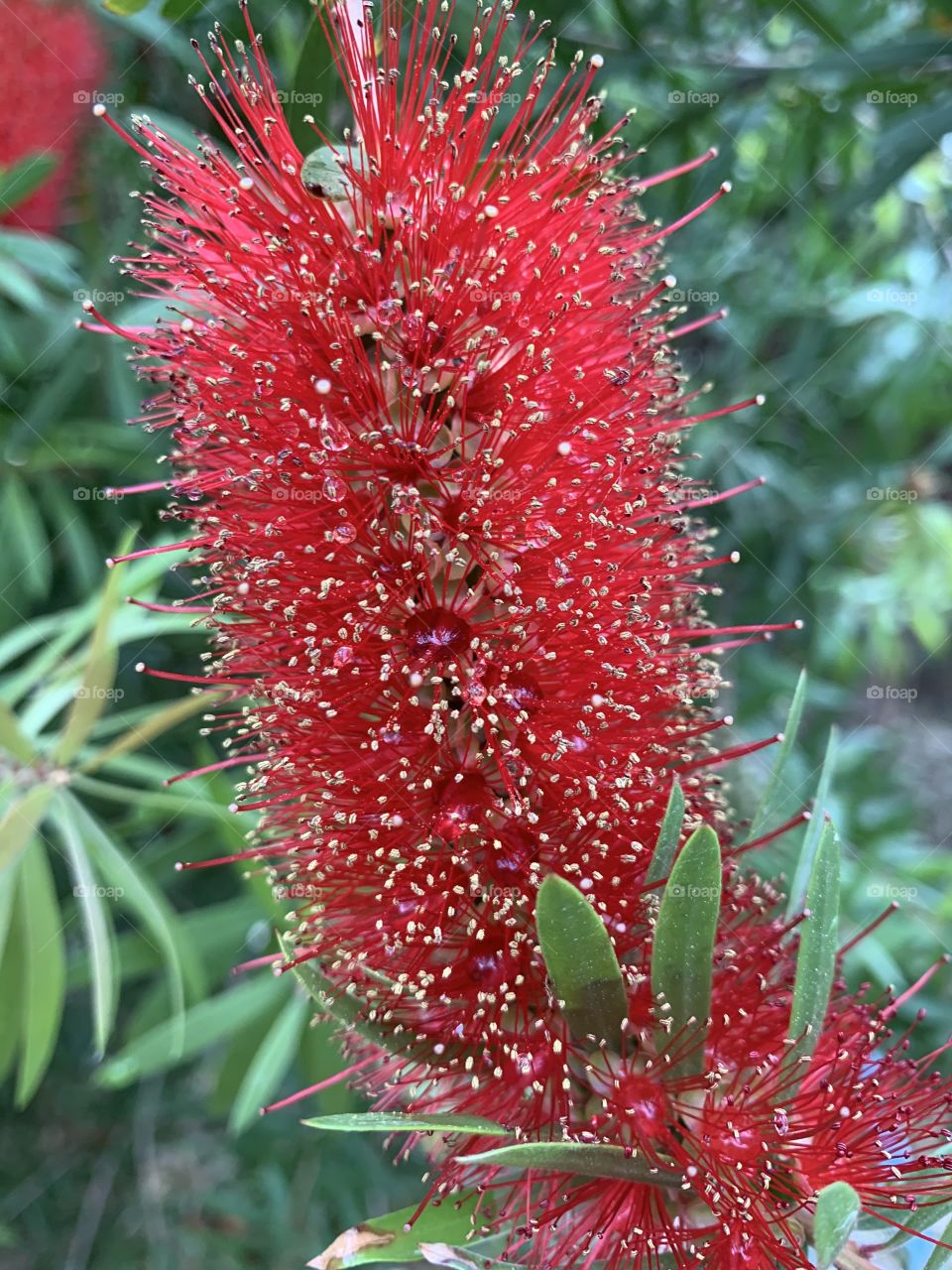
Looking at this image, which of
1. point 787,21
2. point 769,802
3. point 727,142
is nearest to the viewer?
point 769,802

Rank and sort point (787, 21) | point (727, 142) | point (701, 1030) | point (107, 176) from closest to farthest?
1. point (701, 1030)
2. point (727, 142)
3. point (787, 21)
4. point (107, 176)

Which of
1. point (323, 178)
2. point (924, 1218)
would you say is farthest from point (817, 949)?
point (323, 178)

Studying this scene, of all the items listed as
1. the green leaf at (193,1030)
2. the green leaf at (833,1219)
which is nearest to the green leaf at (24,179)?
the green leaf at (193,1030)

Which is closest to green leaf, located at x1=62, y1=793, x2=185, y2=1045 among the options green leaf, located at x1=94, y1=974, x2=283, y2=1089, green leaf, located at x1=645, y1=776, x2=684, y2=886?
green leaf, located at x1=94, y1=974, x2=283, y2=1089

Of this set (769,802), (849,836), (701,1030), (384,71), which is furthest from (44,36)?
(849,836)

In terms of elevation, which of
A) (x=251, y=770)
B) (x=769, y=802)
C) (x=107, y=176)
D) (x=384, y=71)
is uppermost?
(x=107, y=176)

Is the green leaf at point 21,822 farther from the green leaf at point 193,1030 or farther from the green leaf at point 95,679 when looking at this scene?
the green leaf at point 193,1030

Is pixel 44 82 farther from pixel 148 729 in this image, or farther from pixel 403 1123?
pixel 403 1123

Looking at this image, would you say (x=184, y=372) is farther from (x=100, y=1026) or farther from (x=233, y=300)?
(x=100, y=1026)
